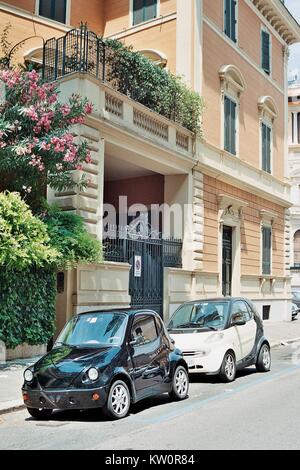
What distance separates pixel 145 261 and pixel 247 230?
7.94 m

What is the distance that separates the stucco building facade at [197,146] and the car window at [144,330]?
18.2 ft

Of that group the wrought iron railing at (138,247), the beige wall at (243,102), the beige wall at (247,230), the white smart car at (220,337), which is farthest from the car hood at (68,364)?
the beige wall at (243,102)

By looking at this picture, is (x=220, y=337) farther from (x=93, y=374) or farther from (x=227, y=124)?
(x=227, y=124)

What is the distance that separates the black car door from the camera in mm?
8234

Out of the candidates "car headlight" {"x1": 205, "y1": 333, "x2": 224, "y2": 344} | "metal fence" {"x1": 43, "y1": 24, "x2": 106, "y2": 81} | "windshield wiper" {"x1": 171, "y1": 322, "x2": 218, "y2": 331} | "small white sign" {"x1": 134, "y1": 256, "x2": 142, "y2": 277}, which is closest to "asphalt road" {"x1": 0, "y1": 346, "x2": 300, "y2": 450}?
"car headlight" {"x1": 205, "y1": 333, "x2": 224, "y2": 344}


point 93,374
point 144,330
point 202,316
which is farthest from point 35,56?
point 93,374

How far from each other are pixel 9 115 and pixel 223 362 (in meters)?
7.09

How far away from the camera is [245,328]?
39.0 feet

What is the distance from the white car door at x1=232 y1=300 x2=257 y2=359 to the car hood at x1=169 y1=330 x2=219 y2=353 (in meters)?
0.89

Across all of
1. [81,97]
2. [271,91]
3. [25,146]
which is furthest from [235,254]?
[25,146]

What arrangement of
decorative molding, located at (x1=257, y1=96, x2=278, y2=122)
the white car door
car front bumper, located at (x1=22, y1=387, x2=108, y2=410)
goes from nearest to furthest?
car front bumper, located at (x1=22, y1=387, x2=108, y2=410) < the white car door < decorative molding, located at (x1=257, y1=96, x2=278, y2=122)

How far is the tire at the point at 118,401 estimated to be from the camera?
24.8 feet

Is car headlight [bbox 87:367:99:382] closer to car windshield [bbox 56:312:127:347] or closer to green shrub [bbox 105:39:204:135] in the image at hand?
car windshield [bbox 56:312:127:347]

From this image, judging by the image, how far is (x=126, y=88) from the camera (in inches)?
687
